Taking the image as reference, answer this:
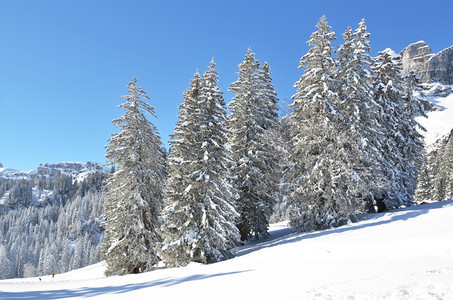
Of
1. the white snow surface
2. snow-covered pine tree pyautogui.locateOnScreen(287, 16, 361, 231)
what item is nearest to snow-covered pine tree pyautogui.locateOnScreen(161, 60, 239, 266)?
snow-covered pine tree pyautogui.locateOnScreen(287, 16, 361, 231)

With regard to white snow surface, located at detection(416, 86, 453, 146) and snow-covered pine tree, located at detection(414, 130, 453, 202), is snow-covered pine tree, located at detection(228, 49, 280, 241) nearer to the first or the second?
snow-covered pine tree, located at detection(414, 130, 453, 202)

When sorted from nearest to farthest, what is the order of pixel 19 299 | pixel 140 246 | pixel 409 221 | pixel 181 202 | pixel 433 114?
pixel 19 299, pixel 409 221, pixel 181 202, pixel 140 246, pixel 433 114

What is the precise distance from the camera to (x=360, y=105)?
798 inches

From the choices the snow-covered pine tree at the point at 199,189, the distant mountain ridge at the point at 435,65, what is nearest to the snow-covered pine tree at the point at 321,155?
the snow-covered pine tree at the point at 199,189

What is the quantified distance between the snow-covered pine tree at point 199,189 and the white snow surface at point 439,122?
127291 millimetres

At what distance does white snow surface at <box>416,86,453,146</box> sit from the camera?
121 m

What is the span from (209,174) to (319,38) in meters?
12.8

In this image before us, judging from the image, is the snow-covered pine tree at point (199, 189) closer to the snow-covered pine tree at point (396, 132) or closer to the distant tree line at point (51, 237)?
the snow-covered pine tree at point (396, 132)

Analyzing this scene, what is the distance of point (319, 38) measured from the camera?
2005 cm

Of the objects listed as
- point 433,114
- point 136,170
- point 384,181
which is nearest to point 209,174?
point 136,170

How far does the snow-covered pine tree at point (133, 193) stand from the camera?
18625 millimetres

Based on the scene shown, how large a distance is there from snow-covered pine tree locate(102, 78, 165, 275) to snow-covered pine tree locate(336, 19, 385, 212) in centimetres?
1419

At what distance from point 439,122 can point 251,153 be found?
155m

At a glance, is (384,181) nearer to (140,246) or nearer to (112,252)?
(140,246)
